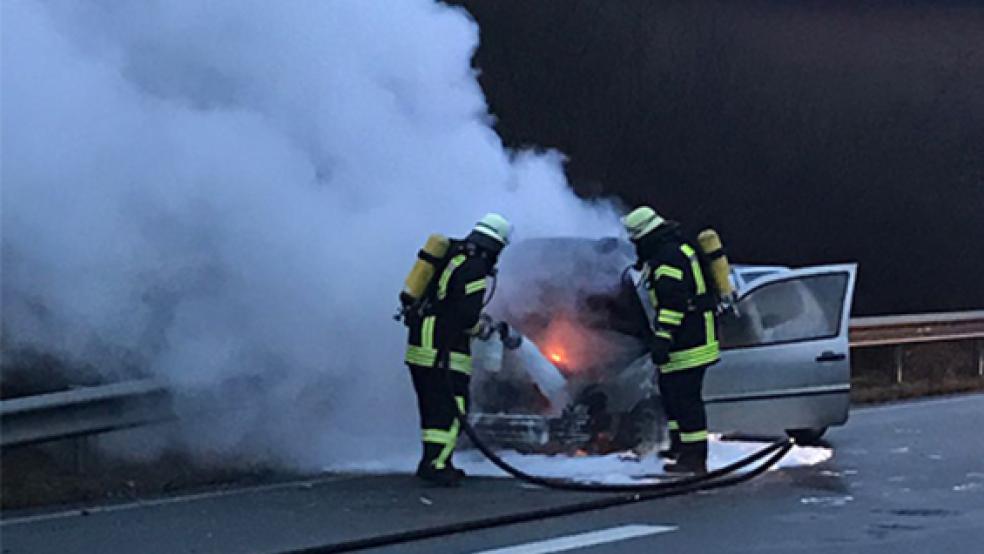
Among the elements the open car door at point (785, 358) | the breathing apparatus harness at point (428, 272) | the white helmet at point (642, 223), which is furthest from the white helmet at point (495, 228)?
the open car door at point (785, 358)

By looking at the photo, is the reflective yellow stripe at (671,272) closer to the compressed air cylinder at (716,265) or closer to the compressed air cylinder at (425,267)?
the compressed air cylinder at (716,265)

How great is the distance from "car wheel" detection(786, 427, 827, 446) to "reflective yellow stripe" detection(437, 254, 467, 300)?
3.57 meters

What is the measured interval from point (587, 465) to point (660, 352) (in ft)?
3.29

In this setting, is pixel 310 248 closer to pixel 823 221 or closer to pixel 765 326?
pixel 765 326

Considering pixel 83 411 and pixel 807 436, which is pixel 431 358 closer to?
pixel 83 411

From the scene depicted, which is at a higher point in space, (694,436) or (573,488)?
(694,436)

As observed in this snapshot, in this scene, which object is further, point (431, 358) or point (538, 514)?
point (431, 358)

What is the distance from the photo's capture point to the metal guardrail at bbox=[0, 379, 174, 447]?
8.93 meters

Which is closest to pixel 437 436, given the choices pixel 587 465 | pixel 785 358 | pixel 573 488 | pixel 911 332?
pixel 573 488

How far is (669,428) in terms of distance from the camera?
1074 centimetres

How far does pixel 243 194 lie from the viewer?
10.6m

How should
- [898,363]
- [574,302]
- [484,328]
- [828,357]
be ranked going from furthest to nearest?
[898,363] → [828,357] → [574,302] → [484,328]

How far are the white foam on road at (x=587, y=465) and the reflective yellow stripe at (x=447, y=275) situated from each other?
1331 mm

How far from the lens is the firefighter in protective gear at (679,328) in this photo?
10.4m
